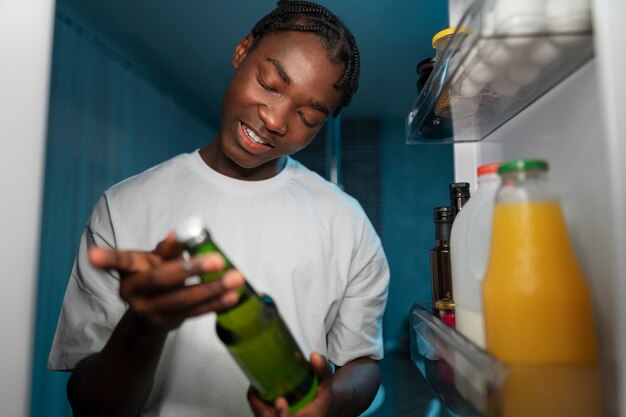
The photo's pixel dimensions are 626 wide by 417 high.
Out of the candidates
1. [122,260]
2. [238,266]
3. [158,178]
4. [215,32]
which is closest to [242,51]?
[158,178]

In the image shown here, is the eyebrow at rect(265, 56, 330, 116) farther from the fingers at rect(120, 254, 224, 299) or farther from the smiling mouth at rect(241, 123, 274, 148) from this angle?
the fingers at rect(120, 254, 224, 299)

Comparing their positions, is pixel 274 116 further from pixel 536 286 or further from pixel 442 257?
pixel 536 286

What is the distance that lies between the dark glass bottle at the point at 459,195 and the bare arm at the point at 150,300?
1.42ft

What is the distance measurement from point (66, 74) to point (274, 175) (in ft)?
6.34

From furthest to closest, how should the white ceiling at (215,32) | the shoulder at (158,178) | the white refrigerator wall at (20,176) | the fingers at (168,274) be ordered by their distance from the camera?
the white ceiling at (215,32)
the shoulder at (158,178)
the white refrigerator wall at (20,176)
the fingers at (168,274)

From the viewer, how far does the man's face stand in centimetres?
80

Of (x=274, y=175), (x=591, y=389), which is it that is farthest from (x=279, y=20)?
(x=591, y=389)

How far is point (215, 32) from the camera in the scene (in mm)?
2475

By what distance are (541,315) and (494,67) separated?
0.31 meters

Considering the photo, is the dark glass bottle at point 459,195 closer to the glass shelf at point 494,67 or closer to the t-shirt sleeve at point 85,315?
the glass shelf at point 494,67

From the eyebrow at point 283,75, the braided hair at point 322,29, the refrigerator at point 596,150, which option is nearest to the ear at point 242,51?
the braided hair at point 322,29

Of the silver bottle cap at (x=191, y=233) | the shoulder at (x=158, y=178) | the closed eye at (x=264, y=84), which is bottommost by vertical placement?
the silver bottle cap at (x=191, y=233)

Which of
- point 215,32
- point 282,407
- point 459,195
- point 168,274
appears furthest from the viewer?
point 215,32

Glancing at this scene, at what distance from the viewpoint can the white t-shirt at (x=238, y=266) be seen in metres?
0.78
